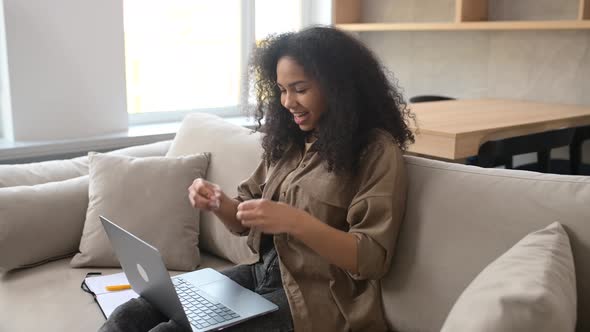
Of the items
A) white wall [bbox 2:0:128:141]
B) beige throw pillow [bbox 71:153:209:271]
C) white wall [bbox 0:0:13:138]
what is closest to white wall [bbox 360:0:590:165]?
white wall [bbox 2:0:128:141]

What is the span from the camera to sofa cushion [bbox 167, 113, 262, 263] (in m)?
1.90

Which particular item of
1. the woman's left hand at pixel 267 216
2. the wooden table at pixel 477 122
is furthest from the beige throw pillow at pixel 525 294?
the wooden table at pixel 477 122

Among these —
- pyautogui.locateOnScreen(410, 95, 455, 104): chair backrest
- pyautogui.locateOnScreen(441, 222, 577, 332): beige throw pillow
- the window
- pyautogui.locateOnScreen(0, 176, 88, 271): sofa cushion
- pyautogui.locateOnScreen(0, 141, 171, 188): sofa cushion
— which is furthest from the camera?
pyautogui.locateOnScreen(410, 95, 455, 104): chair backrest

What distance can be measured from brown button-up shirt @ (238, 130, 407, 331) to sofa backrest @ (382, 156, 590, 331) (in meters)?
0.05

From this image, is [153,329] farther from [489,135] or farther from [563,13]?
[563,13]

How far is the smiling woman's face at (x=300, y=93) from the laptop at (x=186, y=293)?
0.44 meters

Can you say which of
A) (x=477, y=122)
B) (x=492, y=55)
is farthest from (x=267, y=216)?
(x=492, y=55)

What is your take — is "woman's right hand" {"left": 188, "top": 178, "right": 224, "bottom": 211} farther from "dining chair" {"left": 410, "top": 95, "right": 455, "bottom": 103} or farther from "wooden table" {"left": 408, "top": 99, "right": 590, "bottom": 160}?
"dining chair" {"left": 410, "top": 95, "right": 455, "bottom": 103}

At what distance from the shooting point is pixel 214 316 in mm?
1376

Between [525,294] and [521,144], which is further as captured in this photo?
[521,144]

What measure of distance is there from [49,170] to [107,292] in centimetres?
63

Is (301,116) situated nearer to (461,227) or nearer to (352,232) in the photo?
(352,232)

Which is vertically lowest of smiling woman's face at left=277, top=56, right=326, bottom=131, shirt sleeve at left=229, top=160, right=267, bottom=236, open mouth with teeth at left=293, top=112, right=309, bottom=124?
shirt sleeve at left=229, top=160, right=267, bottom=236

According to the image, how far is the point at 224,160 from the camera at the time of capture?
1.98 meters
